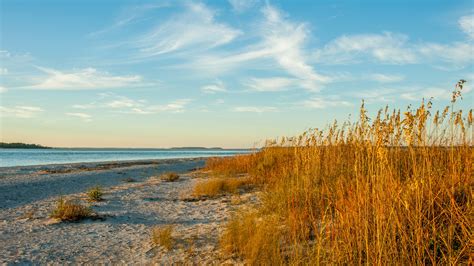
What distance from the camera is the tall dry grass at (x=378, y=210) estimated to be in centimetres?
311

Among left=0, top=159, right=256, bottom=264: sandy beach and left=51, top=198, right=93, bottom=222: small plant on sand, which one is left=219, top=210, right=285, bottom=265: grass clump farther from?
left=51, top=198, right=93, bottom=222: small plant on sand

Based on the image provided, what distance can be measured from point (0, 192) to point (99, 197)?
4.42 m

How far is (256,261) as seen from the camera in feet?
12.6

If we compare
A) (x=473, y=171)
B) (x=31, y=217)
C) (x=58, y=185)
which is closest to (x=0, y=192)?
(x=58, y=185)

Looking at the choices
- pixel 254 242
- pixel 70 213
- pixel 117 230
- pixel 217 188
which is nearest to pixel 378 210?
pixel 254 242

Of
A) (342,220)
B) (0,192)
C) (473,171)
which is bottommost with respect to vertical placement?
(0,192)

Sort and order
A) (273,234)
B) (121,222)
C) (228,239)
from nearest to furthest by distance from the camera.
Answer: (273,234) < (228,239) < (121,222)

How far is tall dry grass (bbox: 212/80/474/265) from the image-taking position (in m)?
3.11

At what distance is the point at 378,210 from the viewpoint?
A: 3111 millimetres

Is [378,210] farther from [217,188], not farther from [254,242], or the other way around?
[217,188]

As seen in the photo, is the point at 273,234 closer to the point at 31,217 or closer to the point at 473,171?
the point at 473,171

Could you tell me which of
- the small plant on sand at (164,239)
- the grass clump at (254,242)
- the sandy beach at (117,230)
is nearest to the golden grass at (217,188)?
the sandy beach at (117,230)

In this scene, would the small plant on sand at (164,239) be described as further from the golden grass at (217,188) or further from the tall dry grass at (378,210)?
the golden grass at (217,188)

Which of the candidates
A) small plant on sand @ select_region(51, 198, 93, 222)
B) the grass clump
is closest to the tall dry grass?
the grass clump
